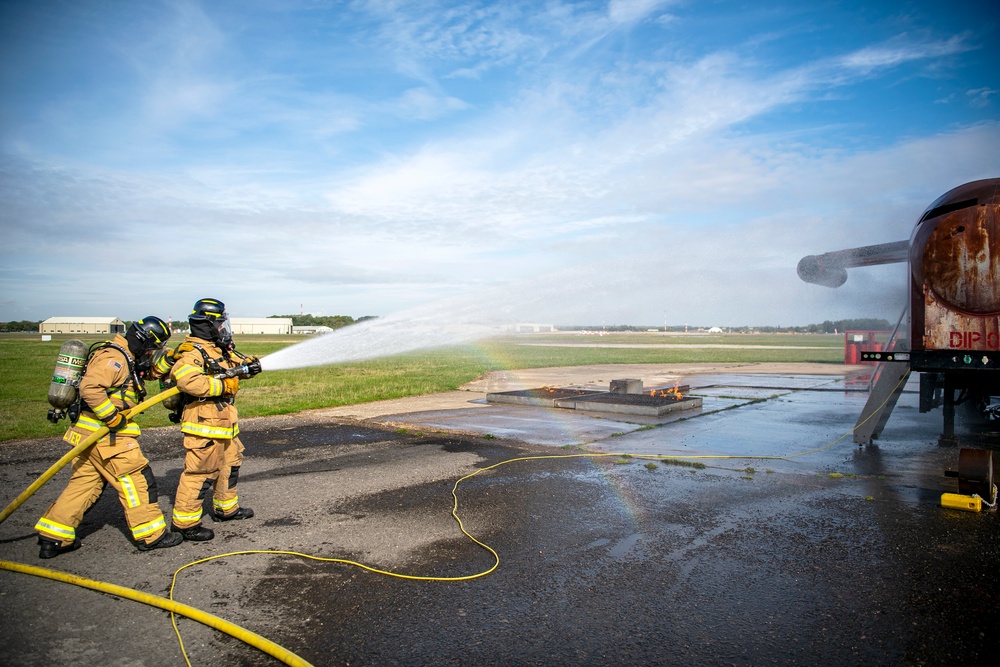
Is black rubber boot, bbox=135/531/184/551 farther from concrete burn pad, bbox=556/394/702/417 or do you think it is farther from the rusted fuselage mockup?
concrete burn pad, bbox=556/394/702/417

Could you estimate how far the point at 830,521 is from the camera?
20.2 feet

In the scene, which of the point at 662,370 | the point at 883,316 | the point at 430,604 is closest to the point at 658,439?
the point at 883,316

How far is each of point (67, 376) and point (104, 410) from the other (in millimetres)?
551

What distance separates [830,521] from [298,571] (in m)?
5.27

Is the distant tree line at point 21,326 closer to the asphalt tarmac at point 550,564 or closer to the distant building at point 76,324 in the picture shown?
the distant building at point 76,324

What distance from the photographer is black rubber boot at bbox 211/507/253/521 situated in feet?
20.1

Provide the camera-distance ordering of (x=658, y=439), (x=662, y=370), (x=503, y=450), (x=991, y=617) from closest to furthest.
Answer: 1. (x=991, y=617)
2. (x=503, y=450)
3. (x=658, y=439)
4. (x=662, y=370)

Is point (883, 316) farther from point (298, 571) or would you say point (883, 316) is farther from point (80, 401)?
point (80, 401)

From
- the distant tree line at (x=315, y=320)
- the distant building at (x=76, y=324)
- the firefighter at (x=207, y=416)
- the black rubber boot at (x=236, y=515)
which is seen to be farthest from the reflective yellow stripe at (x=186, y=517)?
the distant building at (x=76, y=324)

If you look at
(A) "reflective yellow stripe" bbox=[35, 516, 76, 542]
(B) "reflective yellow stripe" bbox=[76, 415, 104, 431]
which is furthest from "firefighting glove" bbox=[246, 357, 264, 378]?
(A) "reflective yellow stripe" bbox=[35, 516, 76, 542]

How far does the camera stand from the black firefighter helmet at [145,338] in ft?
18.8

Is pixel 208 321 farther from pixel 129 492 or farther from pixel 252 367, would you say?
pixel 129 492

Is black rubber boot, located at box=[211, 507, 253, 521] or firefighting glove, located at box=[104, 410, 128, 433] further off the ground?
firefighting glove, located at box=[104, 410, 128, 433]

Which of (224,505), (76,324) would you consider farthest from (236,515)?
(76,324)
